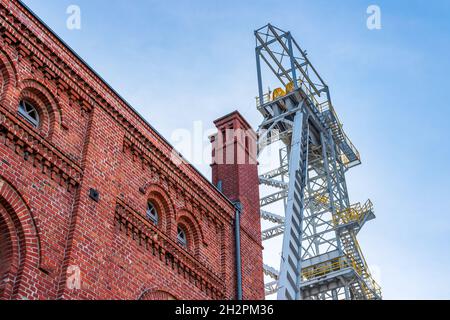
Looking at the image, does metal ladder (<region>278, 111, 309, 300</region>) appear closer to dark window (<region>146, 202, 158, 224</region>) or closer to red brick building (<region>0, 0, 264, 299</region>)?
red brick building (<region>0, 0, 264, 299</region>)

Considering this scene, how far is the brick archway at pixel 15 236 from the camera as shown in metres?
10.4

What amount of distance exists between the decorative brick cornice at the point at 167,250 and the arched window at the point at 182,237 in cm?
67

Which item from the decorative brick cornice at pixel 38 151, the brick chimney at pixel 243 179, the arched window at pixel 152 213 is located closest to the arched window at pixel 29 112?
the decorative brick cornice at pixel 38 151

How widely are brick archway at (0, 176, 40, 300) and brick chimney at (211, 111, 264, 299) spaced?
6817 millimetres

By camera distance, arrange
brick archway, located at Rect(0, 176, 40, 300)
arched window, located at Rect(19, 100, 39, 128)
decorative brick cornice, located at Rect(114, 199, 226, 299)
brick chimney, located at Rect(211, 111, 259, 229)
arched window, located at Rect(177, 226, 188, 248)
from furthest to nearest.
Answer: brick chimney, located at Rect(211, 111, 259, 229), arched window, located at Rect(177, 226, 188, 248), decorative brick cornice, located at Rect(114, 199, 226, 299), arched window, located at Rect(19, 100, 39, 128), brick archway, located at Rect(0, 176, 40, 300)

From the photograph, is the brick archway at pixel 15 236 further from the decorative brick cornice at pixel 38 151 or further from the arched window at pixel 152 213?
the arched window at pixel 152 213

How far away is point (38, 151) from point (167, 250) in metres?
3.88

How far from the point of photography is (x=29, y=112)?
40.3ft

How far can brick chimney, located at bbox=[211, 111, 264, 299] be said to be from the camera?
16.8m

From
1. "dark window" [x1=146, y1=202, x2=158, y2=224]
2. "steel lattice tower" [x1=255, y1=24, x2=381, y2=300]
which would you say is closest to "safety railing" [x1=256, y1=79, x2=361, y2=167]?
"steel lattice tower" [x1=255, y1=24, x2=381, y2=300]

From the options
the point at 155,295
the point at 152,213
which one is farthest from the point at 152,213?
the point at 155,295

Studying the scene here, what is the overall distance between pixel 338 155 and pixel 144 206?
1508 cm
